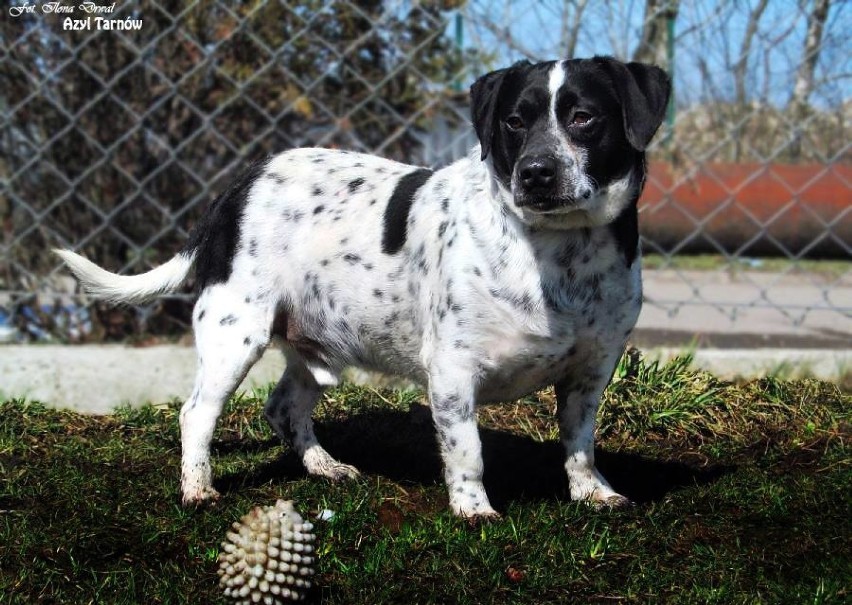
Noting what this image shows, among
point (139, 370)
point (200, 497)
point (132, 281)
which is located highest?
point (132, 281)

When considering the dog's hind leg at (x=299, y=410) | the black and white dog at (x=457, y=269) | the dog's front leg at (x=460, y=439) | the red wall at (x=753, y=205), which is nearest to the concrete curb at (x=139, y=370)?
the red wall at (x=753, y=205)

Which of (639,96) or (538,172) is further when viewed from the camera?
(639,96)

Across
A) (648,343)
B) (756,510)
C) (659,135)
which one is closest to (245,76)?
(659,135)

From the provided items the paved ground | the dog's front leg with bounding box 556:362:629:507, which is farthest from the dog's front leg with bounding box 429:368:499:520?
the paved ground

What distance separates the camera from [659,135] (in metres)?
4.96

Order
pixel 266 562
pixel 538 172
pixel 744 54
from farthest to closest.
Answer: pixel 744 54, pixel 538 172, pixel 266 562

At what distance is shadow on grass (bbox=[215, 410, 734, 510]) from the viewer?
347 centimetres

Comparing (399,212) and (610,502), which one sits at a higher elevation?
(399,212)

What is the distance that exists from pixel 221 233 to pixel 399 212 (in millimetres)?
579

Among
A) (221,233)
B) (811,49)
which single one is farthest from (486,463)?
(811,49)

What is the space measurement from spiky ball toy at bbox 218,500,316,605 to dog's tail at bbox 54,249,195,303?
1.25 meters

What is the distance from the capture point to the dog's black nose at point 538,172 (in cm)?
279

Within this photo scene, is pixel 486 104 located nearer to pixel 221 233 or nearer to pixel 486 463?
pixel 221 233

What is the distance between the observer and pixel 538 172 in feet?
9.17
